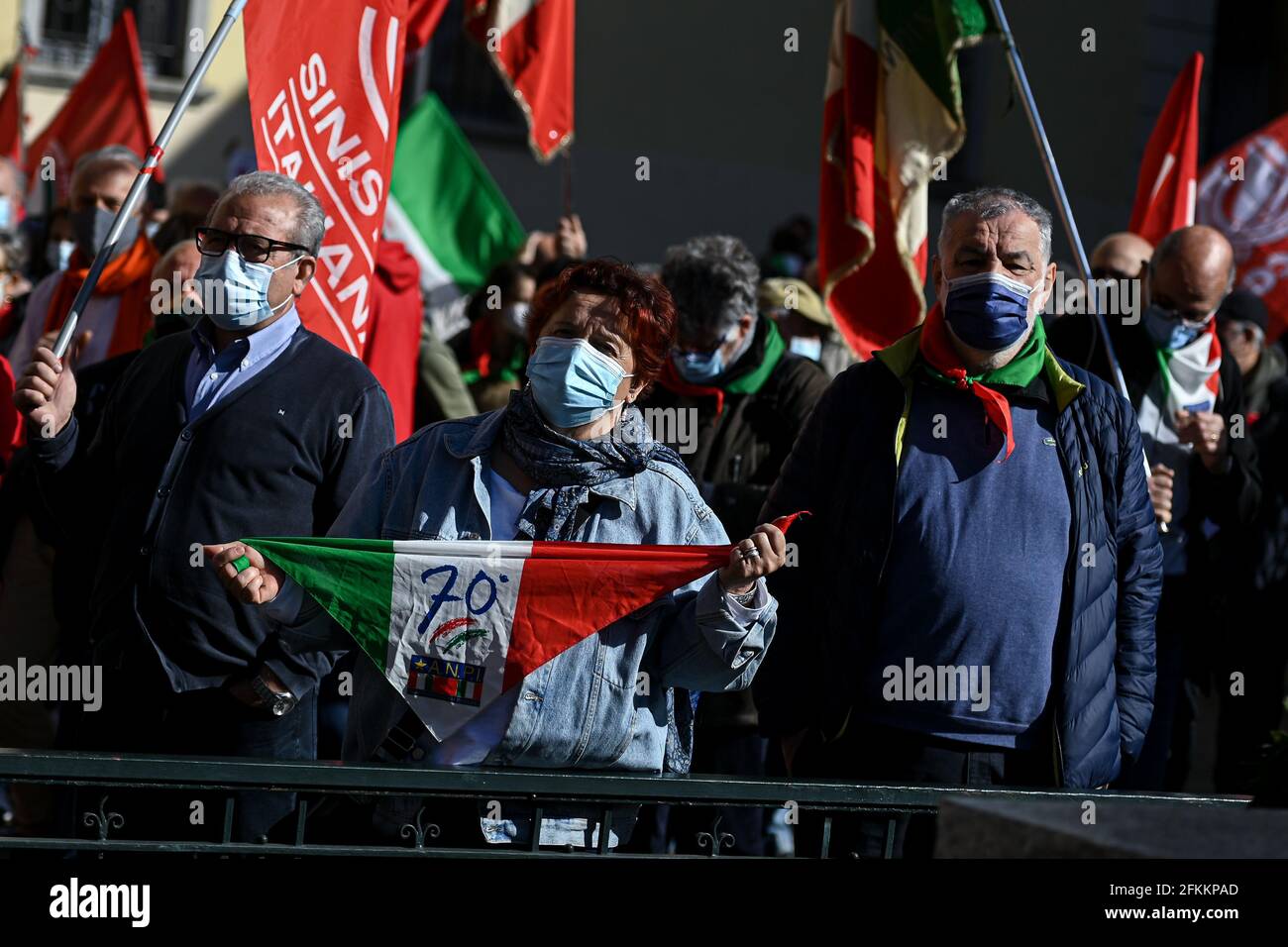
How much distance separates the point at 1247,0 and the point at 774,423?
589 inches

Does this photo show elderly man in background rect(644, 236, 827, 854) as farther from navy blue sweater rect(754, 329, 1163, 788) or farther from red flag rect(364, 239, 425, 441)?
navy blue sweater rect(754, 329, 1163, 788)

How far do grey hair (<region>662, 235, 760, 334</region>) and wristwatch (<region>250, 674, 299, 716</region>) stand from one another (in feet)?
7.12

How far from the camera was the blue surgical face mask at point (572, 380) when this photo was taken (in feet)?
12.1

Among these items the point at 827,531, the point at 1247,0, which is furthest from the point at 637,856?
the point at 1247,0

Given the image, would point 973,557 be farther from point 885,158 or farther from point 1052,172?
point 885,158

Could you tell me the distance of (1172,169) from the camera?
7.99 metres

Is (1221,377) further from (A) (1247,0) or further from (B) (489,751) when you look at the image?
(A) (1247,0)

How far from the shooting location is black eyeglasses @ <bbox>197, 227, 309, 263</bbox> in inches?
178

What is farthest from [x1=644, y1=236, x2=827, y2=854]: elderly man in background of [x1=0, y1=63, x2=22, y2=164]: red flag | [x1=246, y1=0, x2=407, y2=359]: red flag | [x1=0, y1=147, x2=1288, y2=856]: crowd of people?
[x1=0, y1=63, x2=22, y2=164]: red flag

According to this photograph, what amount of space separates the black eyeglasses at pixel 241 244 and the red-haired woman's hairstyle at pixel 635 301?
101 cm

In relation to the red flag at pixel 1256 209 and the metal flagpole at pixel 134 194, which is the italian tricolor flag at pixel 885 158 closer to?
the metal flagpole at pixel 134 194

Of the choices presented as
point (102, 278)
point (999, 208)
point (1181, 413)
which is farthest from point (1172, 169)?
point (102, 278)

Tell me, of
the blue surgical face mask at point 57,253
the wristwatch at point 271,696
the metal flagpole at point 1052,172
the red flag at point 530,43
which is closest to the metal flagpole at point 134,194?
the wristwatch at point 271,696

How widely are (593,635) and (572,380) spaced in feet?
1.68
